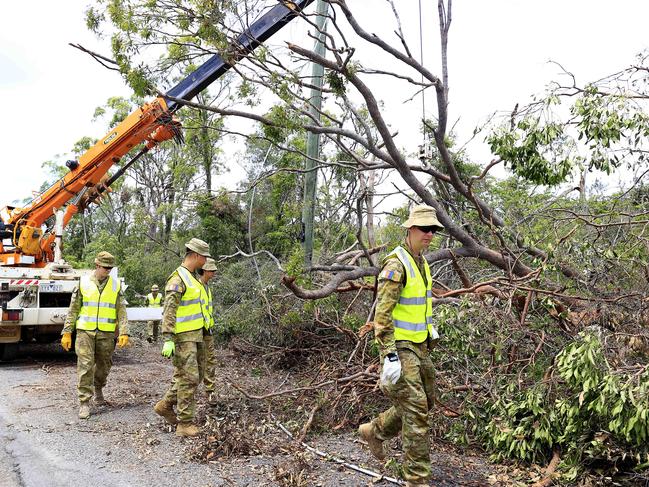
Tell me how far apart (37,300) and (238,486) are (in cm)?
622

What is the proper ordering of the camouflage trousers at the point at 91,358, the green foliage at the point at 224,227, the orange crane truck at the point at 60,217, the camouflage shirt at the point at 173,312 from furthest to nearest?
the green foliage at the point at 224,227
the orange crane truck at the point at 60,217
the camouflage trousers at the point at 91,358
the camouflage shirt at the point at 173,312

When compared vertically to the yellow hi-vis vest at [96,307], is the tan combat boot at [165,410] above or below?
below

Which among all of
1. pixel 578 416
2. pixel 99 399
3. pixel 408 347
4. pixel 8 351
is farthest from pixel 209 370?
pixel 8 351

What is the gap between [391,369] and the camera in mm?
3703

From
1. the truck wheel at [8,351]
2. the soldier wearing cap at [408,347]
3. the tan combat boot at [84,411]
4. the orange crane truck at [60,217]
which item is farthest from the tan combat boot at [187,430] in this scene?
the truck wheel at [8,351]

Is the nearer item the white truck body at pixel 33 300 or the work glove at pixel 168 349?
the work glove at pixel 168 349

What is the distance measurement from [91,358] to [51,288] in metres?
3.40

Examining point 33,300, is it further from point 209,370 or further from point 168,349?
point 168,349

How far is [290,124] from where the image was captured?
6.92 metres

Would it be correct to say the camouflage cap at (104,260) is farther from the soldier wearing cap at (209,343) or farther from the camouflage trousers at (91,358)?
the soldier wearing cap at (209,343)

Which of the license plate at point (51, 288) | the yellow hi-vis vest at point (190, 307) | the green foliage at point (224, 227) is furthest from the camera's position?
the green foliage at point (224, 227)

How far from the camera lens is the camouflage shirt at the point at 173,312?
534 centimetres

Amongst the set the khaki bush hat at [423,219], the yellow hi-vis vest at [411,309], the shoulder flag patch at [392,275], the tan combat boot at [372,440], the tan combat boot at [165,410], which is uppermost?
the khaki bush hat at [423,219]

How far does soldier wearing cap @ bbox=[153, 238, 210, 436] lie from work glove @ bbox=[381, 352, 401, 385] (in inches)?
91.2
